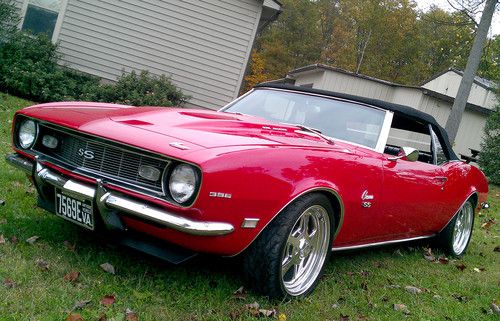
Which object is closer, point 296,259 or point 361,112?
point 296,259

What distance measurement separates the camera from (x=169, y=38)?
38.8 ft

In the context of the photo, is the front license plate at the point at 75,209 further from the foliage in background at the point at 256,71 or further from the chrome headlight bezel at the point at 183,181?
the foliage in background at the point at 256,71

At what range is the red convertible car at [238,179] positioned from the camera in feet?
8.44

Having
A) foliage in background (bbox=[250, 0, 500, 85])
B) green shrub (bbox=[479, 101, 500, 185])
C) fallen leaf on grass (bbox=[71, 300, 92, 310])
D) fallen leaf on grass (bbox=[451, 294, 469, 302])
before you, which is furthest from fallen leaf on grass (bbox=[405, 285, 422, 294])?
foliage in background (bbox=[250, 0, 500, 85])

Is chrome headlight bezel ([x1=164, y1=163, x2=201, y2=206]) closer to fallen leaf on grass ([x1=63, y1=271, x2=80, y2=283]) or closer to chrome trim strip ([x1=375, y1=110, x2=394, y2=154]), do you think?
fallen leaf on grass ([x1=63, y1=271, x2=80, y2=283])

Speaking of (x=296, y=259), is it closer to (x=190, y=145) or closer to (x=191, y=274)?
(x=191, y=274)

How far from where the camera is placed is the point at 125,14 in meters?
11.7

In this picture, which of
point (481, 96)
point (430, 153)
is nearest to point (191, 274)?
point (430, 153)

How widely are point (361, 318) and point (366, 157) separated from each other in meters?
1.10

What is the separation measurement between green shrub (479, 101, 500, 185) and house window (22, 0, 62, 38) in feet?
39.4

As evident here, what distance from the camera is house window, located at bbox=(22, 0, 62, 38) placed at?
11.6m

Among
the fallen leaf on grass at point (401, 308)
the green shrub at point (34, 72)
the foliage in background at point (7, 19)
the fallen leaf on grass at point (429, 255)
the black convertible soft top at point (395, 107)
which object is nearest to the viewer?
the fallen leaf on grass at point (401, 308)

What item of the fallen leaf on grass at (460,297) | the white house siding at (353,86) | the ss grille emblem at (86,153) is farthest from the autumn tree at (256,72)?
the ss grille emblem at (86,153)

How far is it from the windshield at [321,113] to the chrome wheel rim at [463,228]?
6.46 feet
